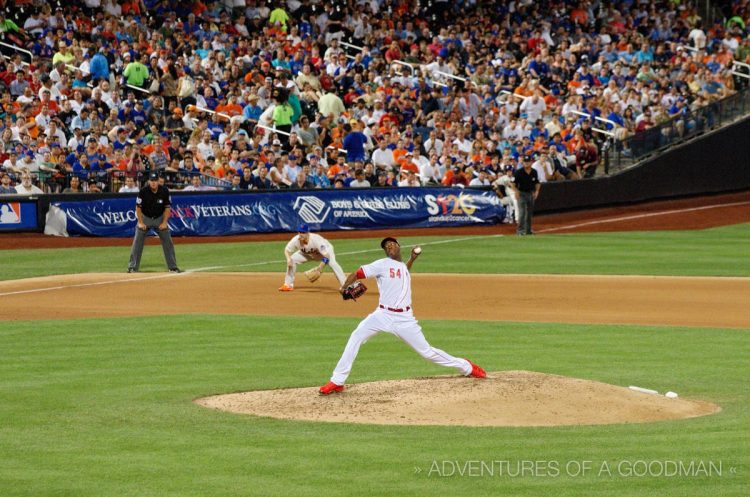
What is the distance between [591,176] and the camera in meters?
39.2

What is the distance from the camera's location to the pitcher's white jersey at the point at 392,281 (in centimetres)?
1257

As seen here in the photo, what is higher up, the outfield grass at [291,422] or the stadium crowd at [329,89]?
the stadium crowd at [329,89]

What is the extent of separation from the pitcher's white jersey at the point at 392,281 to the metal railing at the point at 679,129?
27.6m

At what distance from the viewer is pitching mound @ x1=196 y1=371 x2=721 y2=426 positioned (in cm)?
1161

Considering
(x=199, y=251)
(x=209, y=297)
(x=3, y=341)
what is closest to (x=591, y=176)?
(x=199, y=251)

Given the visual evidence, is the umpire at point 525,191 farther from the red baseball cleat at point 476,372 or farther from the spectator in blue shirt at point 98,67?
the red baseball cleat at point 476,372

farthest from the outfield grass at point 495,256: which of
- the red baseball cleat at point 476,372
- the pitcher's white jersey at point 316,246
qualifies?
the red baseball cleat at point 476,372

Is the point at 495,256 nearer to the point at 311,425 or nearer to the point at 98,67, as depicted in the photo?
the point at 98,67

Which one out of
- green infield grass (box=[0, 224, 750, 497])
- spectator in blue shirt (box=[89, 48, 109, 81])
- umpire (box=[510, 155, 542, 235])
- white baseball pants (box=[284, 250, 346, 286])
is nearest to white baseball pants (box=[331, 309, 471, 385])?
green infield grass (box=[0, 224, 750, 497])

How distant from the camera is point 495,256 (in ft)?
94.8

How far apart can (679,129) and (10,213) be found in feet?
72.1

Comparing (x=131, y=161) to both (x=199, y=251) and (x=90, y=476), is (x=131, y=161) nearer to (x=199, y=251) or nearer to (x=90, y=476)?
(x=199, y=251)

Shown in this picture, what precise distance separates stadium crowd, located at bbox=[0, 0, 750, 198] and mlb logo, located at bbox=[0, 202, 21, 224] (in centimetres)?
53

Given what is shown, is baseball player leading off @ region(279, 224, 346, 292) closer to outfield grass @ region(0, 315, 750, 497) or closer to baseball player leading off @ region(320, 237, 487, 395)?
outfield grass @ region(0, 315, 750, 497)
